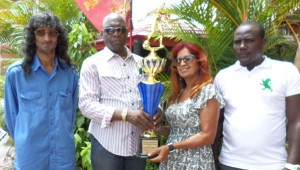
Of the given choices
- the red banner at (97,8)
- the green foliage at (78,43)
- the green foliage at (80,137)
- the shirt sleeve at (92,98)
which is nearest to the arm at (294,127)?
the shirt sleeve at (92,98)

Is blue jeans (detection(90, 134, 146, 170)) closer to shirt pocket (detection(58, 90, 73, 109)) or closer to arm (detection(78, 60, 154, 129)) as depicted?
arm (detection(78, 60, 154, 129))

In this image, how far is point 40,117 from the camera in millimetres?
2590

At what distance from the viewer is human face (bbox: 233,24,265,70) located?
2.64 meters

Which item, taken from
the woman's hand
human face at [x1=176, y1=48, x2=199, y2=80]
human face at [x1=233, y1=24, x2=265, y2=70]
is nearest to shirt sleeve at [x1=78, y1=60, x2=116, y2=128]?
the woman's hand

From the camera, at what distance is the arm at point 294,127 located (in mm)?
2461

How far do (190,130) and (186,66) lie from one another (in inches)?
18.2

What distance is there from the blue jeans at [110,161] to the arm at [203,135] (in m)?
0.35

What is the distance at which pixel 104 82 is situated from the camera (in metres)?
2.74

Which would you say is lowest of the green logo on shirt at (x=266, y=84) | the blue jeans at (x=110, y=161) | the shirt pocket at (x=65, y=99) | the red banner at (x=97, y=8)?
the blue jeans at (x=110, y=161)

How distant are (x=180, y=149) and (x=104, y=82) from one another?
76 cm

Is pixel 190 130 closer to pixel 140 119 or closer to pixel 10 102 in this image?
pixel 140 119

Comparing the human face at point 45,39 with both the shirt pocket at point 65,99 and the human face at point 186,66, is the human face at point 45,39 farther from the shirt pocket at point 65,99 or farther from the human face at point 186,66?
the human face at point 186,66

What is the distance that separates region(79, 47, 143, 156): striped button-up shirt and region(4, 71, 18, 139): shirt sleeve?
490 millimetres

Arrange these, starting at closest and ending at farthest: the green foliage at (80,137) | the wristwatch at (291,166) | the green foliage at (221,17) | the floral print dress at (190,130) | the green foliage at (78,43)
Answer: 1. the wristwatch at (291,166)
2. the floral print dress at (190,130)
3. the green foliage at (221,17)
4. the green foliage at (80,137)
5. the green foliage at (78,43)
